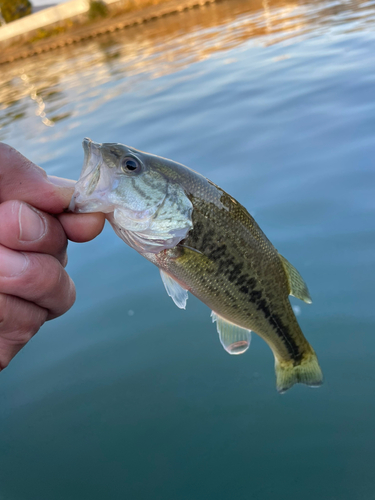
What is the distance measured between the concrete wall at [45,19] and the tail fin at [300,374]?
181ft

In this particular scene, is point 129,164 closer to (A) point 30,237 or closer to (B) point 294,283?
(A) point 30,237

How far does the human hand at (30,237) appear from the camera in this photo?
2023 mm

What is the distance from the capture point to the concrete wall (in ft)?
159

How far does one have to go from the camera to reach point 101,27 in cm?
4369

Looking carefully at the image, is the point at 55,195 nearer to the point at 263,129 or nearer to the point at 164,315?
the point at 164,315

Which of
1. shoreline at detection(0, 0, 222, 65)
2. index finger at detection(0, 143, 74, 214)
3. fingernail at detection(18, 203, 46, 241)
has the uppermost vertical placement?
index finger at detection(0, 143, 74, 214)

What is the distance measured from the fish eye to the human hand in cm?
31

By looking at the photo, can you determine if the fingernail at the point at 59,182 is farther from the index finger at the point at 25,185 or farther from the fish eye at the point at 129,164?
the fish eye at the point at 129,164

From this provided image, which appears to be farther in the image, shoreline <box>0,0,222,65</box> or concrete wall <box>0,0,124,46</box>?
concrete wall <box>0,0,124,46</box>

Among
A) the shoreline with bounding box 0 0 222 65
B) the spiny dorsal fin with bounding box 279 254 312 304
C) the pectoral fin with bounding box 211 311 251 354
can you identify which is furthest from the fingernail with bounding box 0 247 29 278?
the shoreline with bounding box 0 0 222 65

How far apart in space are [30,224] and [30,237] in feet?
0.22

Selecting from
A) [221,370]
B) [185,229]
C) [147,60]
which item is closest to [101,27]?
[147,60]

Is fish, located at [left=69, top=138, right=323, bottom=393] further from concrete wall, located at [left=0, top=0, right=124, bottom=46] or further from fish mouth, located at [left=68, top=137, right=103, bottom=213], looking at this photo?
concrete wall, located at [left=0, top=0, right=124, bottom=46]

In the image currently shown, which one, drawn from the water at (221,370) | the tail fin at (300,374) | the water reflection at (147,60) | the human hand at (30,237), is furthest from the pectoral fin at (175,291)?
the water reflection at (147,60)
